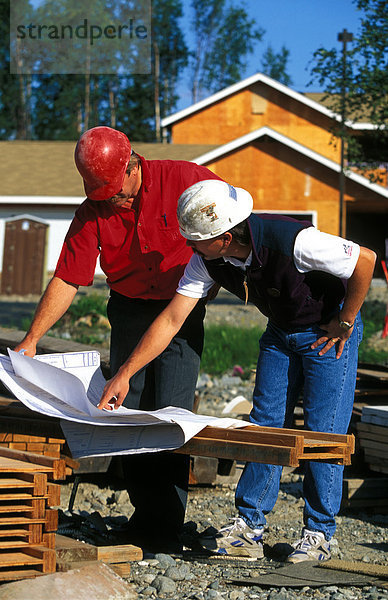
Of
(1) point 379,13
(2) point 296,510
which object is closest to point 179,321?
(2) point 296,510

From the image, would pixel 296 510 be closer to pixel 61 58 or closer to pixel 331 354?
pixel 331 354

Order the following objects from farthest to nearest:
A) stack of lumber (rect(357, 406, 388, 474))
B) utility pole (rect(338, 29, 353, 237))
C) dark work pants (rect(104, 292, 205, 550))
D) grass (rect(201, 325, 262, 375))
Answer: utility pole (rect(338, 29, 353, 237)) < grass (rect(201, 325, 262, 375)) < stack of lumber (rect(357, 406, 388, 474)) < dark work pants (rect(104, 292, 205, 550))

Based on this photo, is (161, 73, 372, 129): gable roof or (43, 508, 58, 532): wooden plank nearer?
(43, 508, 58, 532): wooden plank

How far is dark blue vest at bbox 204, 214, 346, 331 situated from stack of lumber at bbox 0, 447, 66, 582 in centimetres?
122

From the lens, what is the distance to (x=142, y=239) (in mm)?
4258

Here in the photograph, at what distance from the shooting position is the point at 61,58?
5572 centimetres

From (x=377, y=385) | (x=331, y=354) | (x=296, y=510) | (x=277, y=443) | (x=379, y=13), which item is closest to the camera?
(x=277, y=443)

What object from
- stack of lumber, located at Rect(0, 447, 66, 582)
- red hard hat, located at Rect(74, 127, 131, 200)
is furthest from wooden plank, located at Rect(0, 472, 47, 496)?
red hard hat, located at Rect(74, 127, 131, 200)

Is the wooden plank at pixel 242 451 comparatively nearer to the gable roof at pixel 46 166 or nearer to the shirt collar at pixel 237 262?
the shirt collar at pixel 237 262

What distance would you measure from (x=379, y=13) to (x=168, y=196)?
47.9 feet

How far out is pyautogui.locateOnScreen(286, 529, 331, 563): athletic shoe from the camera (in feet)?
13.0

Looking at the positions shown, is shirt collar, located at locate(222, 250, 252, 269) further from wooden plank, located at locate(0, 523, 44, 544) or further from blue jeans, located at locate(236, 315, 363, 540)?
wooden plank, located at locate(0, 523, 44, 544)

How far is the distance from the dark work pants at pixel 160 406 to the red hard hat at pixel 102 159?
2.50 feet

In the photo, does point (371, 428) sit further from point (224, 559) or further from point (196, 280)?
point (196, 280)
